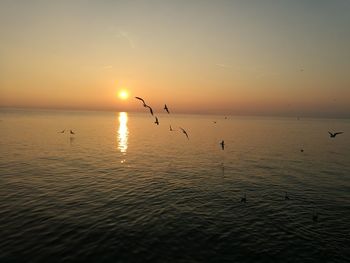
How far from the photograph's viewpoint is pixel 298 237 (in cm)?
2584

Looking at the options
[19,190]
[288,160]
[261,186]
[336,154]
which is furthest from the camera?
[336,154]

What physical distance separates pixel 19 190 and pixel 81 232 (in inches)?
673

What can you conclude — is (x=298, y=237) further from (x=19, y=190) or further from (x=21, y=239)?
(x=19, y=190)

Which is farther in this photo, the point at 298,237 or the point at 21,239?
the point at 298,237

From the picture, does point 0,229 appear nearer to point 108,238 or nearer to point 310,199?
point 108,238

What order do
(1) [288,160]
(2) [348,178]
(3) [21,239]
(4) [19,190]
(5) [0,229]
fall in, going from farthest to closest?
(1) [288,160]
(2) [348,178]
(4) [19,190]
(5) [0,229]
(3) [21,239]

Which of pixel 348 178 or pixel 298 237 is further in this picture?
pixel 348 178

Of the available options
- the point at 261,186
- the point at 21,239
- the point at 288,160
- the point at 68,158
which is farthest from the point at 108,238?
the point at 288,160

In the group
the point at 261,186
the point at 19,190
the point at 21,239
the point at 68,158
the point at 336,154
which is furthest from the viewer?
the point at 336,154

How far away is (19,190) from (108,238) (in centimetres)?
1964

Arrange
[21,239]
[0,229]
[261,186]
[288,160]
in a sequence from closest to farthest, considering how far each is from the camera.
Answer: [21,239] → [0,229] → [261,186] → [288,160]

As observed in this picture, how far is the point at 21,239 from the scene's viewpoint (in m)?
23.6

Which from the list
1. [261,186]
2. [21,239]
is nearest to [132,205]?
[21,239]

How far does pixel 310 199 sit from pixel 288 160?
3273 cm
